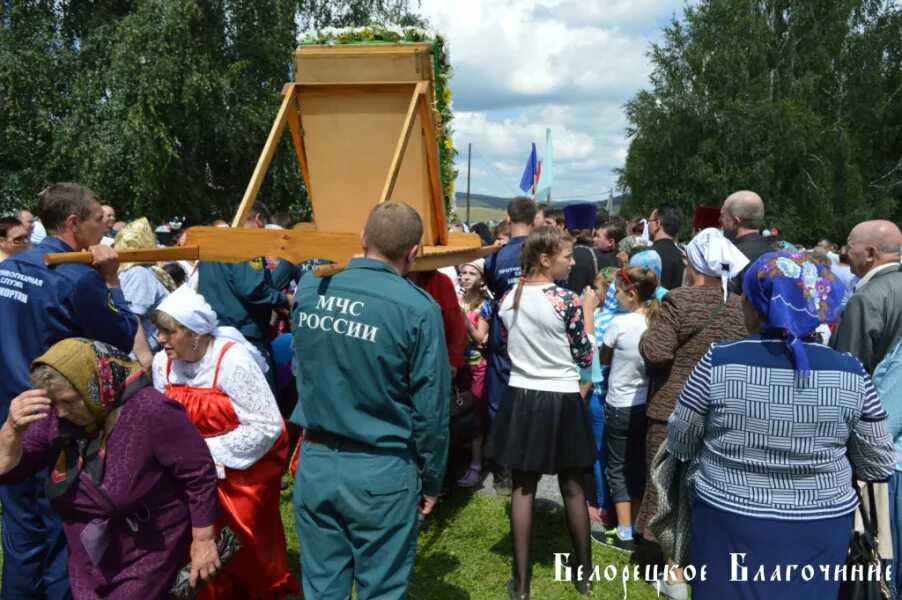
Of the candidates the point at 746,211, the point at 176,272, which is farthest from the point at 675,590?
the point at 176,272

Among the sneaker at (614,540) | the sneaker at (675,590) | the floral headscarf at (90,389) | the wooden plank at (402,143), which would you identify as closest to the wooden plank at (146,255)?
the floral headscarf at (90,389)

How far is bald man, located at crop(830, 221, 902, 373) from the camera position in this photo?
4.00 metres

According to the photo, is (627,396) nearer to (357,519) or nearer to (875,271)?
(875,271)

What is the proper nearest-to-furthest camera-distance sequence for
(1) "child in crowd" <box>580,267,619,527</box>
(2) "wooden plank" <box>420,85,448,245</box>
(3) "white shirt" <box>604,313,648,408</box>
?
(2) "wooden plank" <box>420,85,448,245</box>
(3) "white shirt" <box>604,313,648,408</box>
(1) "child in crowd" <box>580,267,619,527</box>

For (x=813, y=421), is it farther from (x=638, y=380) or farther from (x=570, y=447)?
(x=638, y=380)

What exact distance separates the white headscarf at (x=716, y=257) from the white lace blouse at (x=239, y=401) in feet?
8.13

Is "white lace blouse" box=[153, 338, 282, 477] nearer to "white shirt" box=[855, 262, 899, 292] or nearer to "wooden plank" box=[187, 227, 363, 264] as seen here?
"wooden plank" box=[187, 227, 363, 264]

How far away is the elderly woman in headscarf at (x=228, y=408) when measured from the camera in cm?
358

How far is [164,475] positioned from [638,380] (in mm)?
3022

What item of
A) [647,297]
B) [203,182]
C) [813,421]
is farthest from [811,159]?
[813,421]

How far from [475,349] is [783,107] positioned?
28.0 meters

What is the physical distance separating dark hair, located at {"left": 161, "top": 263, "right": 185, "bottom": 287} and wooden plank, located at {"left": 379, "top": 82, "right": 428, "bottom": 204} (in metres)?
3.65

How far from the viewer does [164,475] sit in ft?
9.14

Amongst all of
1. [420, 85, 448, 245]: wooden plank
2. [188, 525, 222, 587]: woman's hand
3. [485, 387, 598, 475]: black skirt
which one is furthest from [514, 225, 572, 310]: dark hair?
[188, 525, 222, 587]: woman's hand
